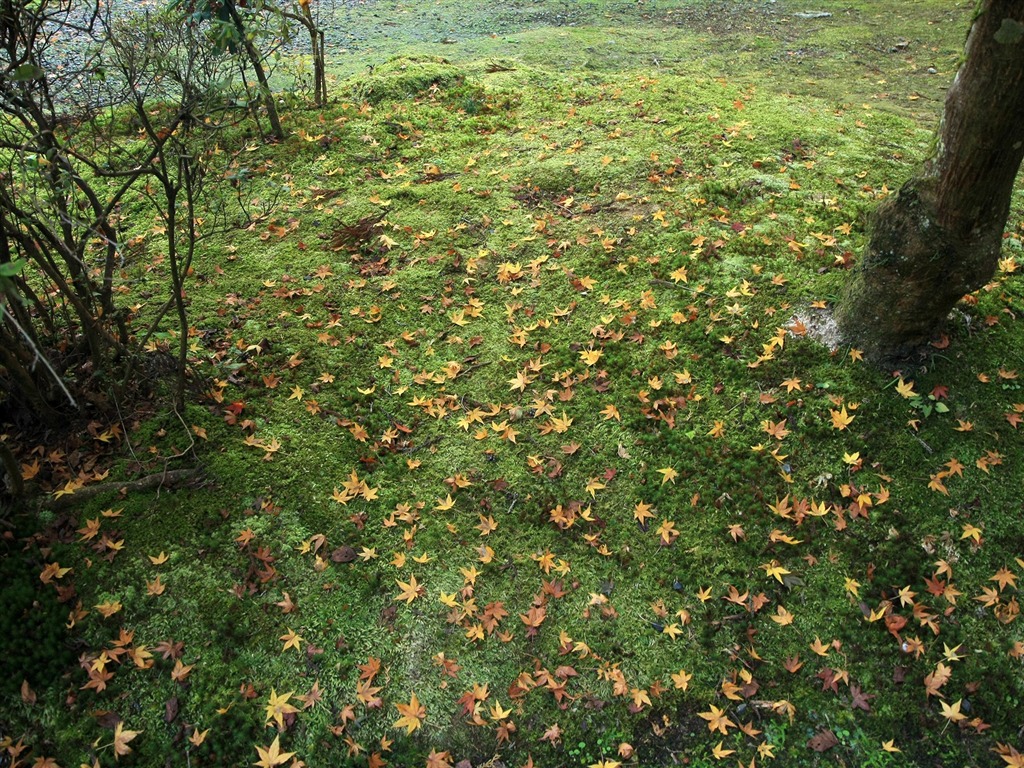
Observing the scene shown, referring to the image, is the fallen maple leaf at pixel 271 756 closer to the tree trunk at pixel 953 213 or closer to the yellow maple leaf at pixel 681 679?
the yellow maple leaf at pixel 681 679

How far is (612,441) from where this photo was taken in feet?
12.9

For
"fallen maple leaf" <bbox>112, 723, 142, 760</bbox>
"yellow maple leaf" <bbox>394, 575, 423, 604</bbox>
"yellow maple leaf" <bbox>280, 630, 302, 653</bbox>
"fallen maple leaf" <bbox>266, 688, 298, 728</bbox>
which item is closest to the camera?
"fallen maple leaf" <bbox>112, 723, 142, 760</bbox>

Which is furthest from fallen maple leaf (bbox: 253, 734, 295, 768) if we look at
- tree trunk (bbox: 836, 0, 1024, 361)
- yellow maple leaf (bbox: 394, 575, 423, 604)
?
tree trunk (bbox: 836, 0, 1024, 361)

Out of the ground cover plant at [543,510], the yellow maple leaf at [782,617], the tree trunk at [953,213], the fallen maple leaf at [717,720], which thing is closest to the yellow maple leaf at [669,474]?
the ground cover plant at [543,510]

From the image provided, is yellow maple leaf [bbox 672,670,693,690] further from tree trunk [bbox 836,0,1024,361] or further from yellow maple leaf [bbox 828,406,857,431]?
tree trunk [bbox 836,0,1024,361]

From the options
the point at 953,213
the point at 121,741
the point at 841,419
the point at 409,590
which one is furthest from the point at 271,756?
the point at 953,213

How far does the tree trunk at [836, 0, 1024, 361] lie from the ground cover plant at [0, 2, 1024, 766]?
0.87 feet

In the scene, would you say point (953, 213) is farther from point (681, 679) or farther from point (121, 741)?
point (121, 741)

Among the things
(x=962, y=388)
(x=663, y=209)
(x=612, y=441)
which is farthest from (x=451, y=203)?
(x=962, y=388)

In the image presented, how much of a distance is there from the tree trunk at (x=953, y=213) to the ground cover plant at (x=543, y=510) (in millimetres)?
266

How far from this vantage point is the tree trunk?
9.71ft

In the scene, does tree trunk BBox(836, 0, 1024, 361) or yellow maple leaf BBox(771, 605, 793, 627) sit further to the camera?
yellow maple leaf BBox(771, 605, 793, 627)

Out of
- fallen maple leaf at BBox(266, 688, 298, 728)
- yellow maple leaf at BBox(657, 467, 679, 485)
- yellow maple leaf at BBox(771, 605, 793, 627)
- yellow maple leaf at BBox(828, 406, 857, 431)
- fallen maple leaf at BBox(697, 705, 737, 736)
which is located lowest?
fallen maple leaf at BBox(697, 705, 737, 736)

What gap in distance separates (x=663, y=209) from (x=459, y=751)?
14.2 ft
